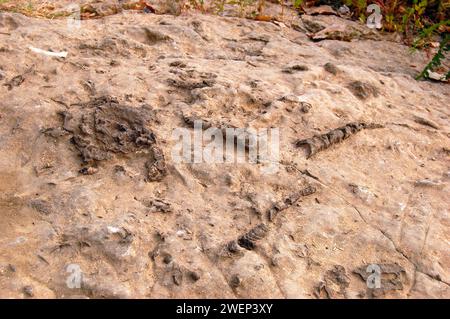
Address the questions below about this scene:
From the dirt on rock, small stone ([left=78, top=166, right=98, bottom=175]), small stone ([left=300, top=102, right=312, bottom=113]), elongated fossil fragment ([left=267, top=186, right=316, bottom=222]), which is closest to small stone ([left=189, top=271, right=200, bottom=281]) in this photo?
the dirt on rock

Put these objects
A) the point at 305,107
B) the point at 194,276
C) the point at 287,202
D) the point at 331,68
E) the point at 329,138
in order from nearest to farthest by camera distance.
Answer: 1. the point at 194,276
2. the point at 287,202
3. the point at 329,138
4. the point at 305,107
5. the point at 331,68

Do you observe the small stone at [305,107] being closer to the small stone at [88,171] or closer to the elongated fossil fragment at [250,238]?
the elongated fossil fragment at [250,238]

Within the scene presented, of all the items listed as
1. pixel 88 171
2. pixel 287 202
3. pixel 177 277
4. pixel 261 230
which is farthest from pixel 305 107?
pixel 177 277

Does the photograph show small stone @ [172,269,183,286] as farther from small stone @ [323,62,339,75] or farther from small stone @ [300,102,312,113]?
Result: small stone @ [323,62,339,75]

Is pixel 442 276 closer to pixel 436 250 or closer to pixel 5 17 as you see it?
pixel 436 250

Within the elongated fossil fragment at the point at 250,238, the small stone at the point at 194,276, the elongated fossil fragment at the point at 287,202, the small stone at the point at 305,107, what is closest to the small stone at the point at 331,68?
the small stone at the point at 305,107

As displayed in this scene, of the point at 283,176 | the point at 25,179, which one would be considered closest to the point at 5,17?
the point at 25,179

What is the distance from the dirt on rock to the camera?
2049 millimetres

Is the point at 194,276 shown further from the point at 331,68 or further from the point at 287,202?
the point at 331,68

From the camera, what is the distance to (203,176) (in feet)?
8.17

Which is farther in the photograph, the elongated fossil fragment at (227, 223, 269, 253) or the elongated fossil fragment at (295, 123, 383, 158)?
the elongated fossil fragment at (295, 123, 383, 158)

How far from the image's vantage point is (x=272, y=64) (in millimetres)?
3545

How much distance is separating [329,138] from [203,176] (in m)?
0.73
